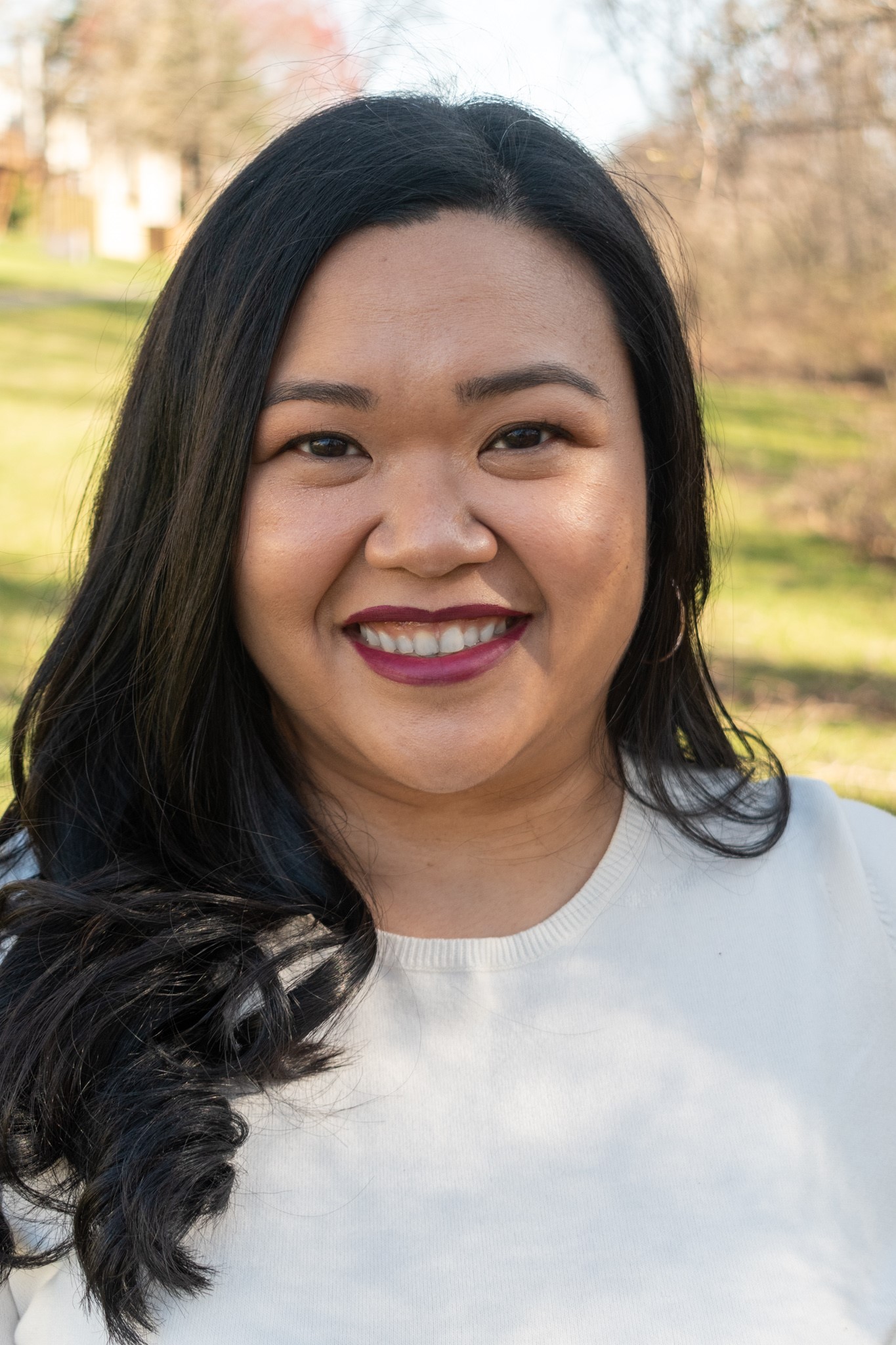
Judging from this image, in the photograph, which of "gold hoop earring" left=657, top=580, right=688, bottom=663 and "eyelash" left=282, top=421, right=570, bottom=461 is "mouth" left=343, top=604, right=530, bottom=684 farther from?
"gold hoop earring" left=657, top=580, right=688, bottom=663

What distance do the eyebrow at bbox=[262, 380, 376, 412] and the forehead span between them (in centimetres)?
2

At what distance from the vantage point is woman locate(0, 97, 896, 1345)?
5.66 ft

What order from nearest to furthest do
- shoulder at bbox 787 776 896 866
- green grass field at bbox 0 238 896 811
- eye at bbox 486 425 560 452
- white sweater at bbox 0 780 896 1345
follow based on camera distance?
white sweater at bbox 0 780 896 1345
eye at bbox 486 425 560 452
shoulder at bbox 787 776 896 866
green grass field at bbox 0 238 896 811

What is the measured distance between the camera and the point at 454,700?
1.82m

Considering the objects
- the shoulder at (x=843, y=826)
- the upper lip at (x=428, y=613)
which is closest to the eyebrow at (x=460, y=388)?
the upper lip at (x=428, y=613)

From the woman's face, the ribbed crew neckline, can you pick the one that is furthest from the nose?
the ribbed crew neckline

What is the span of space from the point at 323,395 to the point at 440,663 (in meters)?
0.36

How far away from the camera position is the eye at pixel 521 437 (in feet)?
5.89

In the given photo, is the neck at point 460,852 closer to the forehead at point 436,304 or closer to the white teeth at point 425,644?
the white teeth at point 425,644

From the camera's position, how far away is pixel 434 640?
179 centimetres

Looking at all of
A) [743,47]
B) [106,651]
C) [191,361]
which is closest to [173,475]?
[191,361]

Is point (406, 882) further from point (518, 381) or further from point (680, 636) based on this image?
point (518, 381)

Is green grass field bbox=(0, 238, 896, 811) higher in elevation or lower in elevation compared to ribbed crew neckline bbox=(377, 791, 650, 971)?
lower

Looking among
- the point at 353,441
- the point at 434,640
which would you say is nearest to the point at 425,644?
the point at 434,640
